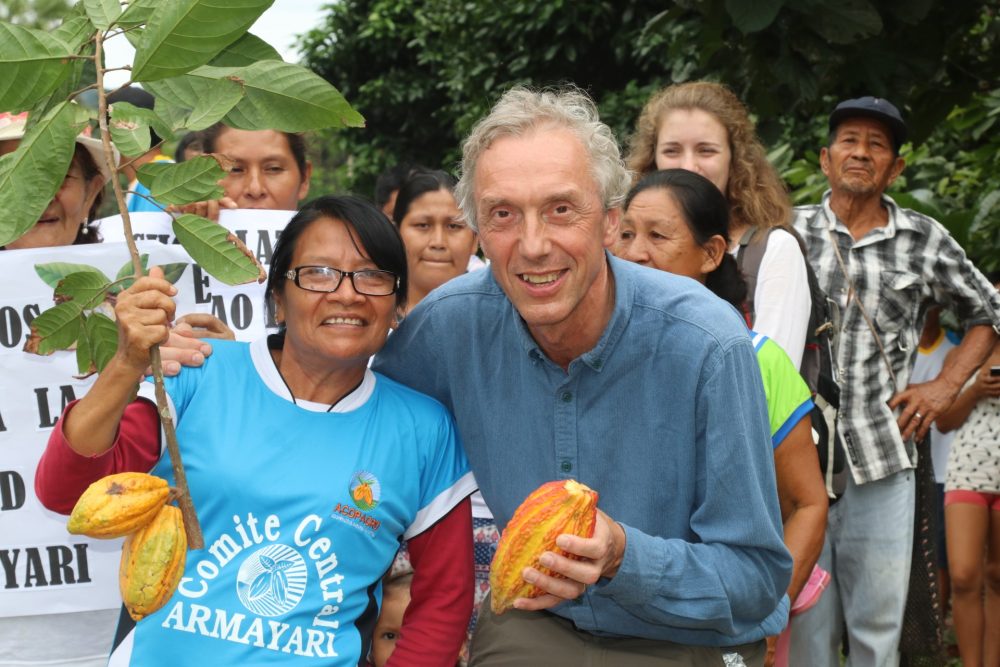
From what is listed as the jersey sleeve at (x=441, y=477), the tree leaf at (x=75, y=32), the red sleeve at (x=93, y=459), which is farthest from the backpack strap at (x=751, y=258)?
the tree leaf at (x=75, y=32)

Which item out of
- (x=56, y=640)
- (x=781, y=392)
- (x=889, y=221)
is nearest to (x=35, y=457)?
(x=56, y=640)

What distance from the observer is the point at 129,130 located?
2.35 m

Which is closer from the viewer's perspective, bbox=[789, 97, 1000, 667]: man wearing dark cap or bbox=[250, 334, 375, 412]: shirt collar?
bbox=[250, 334, 375, 412]: shirt collar

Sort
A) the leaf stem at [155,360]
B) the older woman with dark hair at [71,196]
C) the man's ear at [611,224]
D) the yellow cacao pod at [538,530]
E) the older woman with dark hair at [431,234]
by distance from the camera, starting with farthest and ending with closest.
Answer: the older woman with dark hair at [431,234] < the older woman with dark hair at [71,196] < the man's ear at [611,224] < the yellow cacao pod at [538,530] < the leaf stem at [155,360]

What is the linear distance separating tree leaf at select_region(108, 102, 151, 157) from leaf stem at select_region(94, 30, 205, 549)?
0.10ft

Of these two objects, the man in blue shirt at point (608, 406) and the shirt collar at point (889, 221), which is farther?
the shirt collar at point (889, 221)

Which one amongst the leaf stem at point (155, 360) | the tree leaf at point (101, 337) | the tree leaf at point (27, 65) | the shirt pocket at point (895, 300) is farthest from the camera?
the shirt pocket at point (895, 300)

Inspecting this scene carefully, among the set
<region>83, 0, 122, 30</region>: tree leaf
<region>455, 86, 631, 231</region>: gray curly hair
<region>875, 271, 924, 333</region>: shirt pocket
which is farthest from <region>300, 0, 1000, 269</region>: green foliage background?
<region>83, 0, 122, 30</region>: tree leaf

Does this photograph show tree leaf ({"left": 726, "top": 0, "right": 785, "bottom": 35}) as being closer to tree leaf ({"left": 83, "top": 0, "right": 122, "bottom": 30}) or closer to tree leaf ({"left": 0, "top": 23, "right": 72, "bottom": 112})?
tree leaf ({"left": 83, "top": 0, "right": 122, "bottom": 30})

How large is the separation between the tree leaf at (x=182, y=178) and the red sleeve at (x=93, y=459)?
0.58 m

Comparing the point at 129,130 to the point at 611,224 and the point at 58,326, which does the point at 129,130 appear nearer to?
the point at 58,326

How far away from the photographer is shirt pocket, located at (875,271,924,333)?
200 inches

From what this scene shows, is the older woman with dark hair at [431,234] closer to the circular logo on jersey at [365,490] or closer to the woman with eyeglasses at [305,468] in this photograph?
the woman with eyeglasses at [305,468]

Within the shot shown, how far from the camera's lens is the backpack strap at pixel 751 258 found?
13.8 feet
